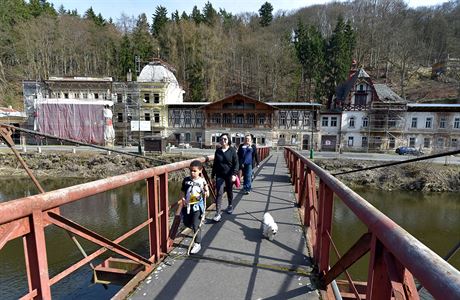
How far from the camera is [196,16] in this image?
63.0 meters

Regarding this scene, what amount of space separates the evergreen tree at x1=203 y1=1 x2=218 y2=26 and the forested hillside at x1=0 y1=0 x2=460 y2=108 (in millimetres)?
226

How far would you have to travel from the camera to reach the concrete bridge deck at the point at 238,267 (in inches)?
114

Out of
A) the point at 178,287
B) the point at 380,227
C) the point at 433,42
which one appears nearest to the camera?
the point at 380,227

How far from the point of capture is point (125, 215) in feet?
52.6

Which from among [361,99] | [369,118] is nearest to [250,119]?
[361,99]

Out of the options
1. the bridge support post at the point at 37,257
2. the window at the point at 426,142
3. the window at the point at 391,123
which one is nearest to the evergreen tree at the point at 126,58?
the window at the point at 391,123

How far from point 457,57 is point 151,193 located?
244 ft

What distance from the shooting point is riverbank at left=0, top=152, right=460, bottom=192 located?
23906mm

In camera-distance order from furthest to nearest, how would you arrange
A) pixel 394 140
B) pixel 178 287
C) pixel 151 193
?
1. pixel 394 140
2. pixel 151 193
3. pixel 178 287

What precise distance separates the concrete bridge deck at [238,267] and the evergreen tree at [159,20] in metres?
59.9

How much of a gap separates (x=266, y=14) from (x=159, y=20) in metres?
28.4

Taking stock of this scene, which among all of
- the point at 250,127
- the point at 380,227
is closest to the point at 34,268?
the point at 380,227

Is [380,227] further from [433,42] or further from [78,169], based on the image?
[433,42]

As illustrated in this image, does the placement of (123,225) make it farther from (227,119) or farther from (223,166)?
(227,119)
